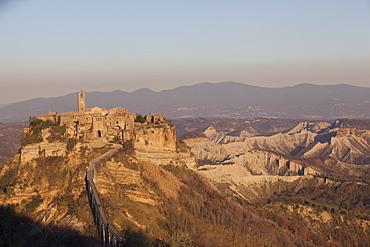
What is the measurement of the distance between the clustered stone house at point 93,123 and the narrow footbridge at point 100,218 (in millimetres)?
9906

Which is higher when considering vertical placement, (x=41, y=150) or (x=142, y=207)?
(x=41, y=150)

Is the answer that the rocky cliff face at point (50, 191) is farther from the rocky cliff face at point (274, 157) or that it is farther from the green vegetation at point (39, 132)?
the rocky cliff face at point (274, 157)

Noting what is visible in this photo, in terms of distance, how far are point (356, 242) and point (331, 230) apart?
382cm

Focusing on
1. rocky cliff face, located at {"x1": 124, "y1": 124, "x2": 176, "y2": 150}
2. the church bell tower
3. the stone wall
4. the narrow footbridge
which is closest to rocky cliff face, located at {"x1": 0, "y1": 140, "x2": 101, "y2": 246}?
the stone wall

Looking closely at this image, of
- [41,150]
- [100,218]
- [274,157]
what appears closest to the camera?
[100,218]

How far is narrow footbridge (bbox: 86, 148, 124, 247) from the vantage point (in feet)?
93.0

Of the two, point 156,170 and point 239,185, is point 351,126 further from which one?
point 156,170

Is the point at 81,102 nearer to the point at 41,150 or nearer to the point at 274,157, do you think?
the point at 41,150

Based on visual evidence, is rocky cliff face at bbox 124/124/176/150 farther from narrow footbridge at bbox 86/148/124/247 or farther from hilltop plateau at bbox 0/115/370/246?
narrow footbridge at bbox 86/148/124/247

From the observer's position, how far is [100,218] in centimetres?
3053

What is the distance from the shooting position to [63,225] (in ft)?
103

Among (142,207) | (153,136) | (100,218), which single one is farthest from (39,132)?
(100,218)

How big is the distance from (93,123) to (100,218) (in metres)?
20.9

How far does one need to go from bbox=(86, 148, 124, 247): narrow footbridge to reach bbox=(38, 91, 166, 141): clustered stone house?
9906 millimetres
